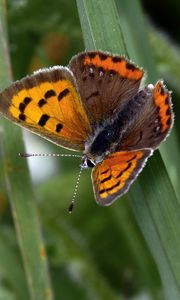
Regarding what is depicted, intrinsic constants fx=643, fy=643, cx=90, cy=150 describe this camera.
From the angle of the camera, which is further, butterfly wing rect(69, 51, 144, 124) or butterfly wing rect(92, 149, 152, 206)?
butterfly wing rect(69, 51, 144, 124)

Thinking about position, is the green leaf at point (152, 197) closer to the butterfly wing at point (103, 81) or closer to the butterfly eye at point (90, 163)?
the butterfly wing at point (103, 81)

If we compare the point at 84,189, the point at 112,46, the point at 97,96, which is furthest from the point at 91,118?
the point at 84,189


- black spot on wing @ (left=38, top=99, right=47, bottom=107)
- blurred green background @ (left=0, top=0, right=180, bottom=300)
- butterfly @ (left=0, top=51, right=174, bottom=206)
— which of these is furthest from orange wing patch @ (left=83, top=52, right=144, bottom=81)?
blurred green background @ (left=0, top=0, right=180, bottom=300)

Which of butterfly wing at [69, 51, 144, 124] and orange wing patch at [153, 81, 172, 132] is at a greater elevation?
butterfly wing at [69, 51, 144, 124]

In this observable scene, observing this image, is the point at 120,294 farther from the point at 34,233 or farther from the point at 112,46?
the point at 112,46

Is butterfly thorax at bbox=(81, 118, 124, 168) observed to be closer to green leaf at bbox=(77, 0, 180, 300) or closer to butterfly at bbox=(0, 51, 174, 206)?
butterfly at bbox=(0, 51, 174, 206)

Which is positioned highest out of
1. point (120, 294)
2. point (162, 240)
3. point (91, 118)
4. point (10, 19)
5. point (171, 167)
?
point (10, 19)
